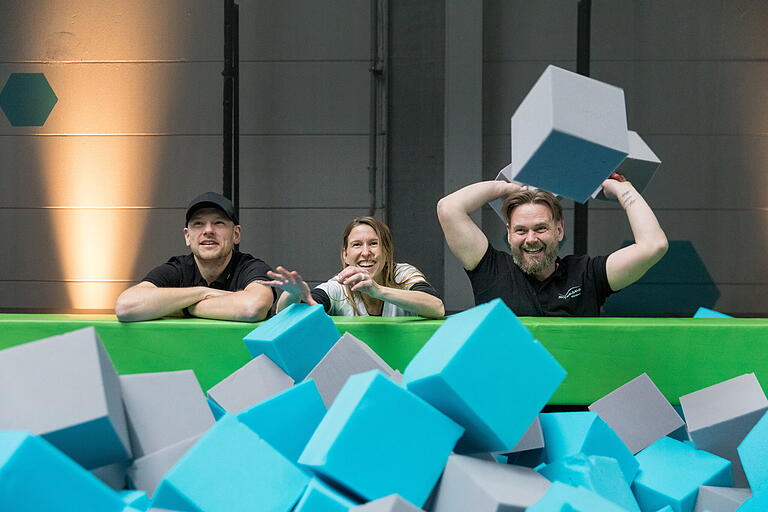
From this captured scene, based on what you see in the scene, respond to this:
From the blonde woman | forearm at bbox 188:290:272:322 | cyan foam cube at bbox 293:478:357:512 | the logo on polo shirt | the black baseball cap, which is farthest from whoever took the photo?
the black baseball cap

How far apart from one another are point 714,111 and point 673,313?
147 cm

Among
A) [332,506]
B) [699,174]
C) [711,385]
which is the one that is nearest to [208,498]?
[332,506]

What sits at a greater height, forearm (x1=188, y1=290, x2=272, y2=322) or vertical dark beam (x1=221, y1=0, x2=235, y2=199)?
vertical dark beam (x1=221, y1=0, x2=235, y2=199)

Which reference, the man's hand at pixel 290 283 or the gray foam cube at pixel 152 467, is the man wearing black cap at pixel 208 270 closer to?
the man's hand at pixel 290 283

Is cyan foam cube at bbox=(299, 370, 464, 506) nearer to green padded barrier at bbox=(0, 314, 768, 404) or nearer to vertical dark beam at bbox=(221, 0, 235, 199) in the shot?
green padded barrier at bbox=(0, 314, 768, 404)

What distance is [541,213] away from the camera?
2.43 metres

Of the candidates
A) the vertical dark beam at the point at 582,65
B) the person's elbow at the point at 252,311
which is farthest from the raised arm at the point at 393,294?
the vertical dark beam at the point at 582,65

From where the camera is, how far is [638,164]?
2.48 metres

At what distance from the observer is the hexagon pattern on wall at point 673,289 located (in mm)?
5535

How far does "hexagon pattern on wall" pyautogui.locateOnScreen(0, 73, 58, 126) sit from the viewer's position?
19.2 ft

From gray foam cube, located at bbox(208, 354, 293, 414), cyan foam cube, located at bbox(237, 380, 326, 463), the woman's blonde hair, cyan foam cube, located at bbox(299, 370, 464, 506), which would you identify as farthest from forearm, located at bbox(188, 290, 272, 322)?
cyan foam cube, located at bbox(299, 370, 464, 506)

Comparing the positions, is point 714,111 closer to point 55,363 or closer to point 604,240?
point 604,240

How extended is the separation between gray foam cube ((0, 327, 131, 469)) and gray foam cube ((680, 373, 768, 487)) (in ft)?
4.23

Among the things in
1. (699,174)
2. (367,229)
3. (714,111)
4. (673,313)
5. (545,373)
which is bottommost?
(673,313)
